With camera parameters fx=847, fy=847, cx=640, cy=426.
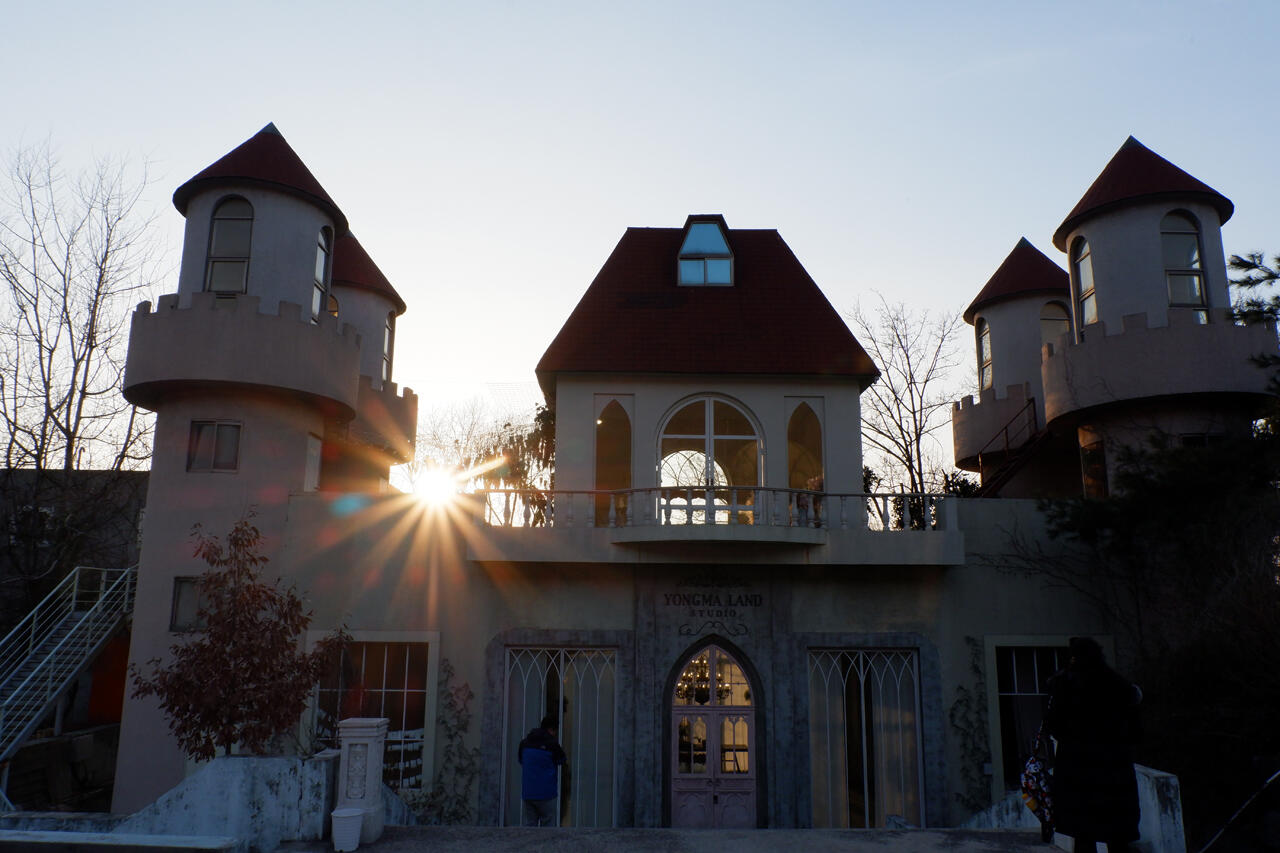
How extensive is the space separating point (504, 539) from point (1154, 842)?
31.1 feet

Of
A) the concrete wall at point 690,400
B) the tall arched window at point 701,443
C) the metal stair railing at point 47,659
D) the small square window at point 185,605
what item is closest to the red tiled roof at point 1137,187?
the concrete wall at point 690,400

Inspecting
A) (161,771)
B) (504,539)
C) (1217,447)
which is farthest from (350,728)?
(1217,447)

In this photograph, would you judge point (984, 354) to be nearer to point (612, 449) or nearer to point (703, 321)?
point (703, 321)

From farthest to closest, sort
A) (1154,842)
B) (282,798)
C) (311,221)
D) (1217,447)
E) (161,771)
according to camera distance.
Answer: (311,221), (161,771), (1217,447), (282,798), (1154,842)

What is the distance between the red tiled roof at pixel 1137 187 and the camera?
15.2 metres

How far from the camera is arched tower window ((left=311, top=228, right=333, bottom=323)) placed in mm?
15578

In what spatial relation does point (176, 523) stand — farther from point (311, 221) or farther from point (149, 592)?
point (311, 221)

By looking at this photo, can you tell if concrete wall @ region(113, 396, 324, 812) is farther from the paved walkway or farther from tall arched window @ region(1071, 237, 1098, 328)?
tall arched window @ region(1071, 237, 1098, 328)

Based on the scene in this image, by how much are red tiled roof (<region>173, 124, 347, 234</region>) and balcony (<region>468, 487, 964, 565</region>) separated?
649 cm

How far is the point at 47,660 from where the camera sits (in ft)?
49.9

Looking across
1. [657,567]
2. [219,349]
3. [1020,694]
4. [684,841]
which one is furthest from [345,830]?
[1020,694]

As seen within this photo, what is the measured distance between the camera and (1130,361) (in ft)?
47.8

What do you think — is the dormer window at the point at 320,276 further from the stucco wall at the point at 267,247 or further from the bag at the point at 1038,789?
the bag at the point at 1038,789

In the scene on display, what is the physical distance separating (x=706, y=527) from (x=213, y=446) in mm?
8530
